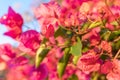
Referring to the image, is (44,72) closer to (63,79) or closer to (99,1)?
Answer: (63,79)

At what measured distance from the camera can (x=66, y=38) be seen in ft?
2.58

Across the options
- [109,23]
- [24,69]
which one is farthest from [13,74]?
[109,23]

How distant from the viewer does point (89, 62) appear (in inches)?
29.2

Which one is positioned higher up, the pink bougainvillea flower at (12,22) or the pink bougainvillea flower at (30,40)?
the pink bougainvillea flower at (12,22)

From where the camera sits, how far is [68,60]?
78 cm

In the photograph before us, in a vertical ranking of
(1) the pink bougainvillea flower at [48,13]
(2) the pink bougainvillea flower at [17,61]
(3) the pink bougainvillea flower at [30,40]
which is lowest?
(2) the pink bougainvillea flower at [17,61]

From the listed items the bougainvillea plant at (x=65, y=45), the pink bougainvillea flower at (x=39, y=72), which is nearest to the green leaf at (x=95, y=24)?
the bougainvillea plant at (x=65, y=45)

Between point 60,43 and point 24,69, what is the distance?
9 centimetres

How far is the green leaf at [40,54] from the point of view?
756 mm

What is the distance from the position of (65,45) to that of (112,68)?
9cm

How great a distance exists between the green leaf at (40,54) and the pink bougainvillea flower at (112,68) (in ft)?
0.33

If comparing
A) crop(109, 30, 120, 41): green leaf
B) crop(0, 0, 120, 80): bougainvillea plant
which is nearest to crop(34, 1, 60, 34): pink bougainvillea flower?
crop(0, 0, 120, 80): bougainvillea plant

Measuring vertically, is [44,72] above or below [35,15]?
below

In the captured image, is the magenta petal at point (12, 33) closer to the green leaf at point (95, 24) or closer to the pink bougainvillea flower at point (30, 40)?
the pink bougainvillea flower at point (30, 40)
